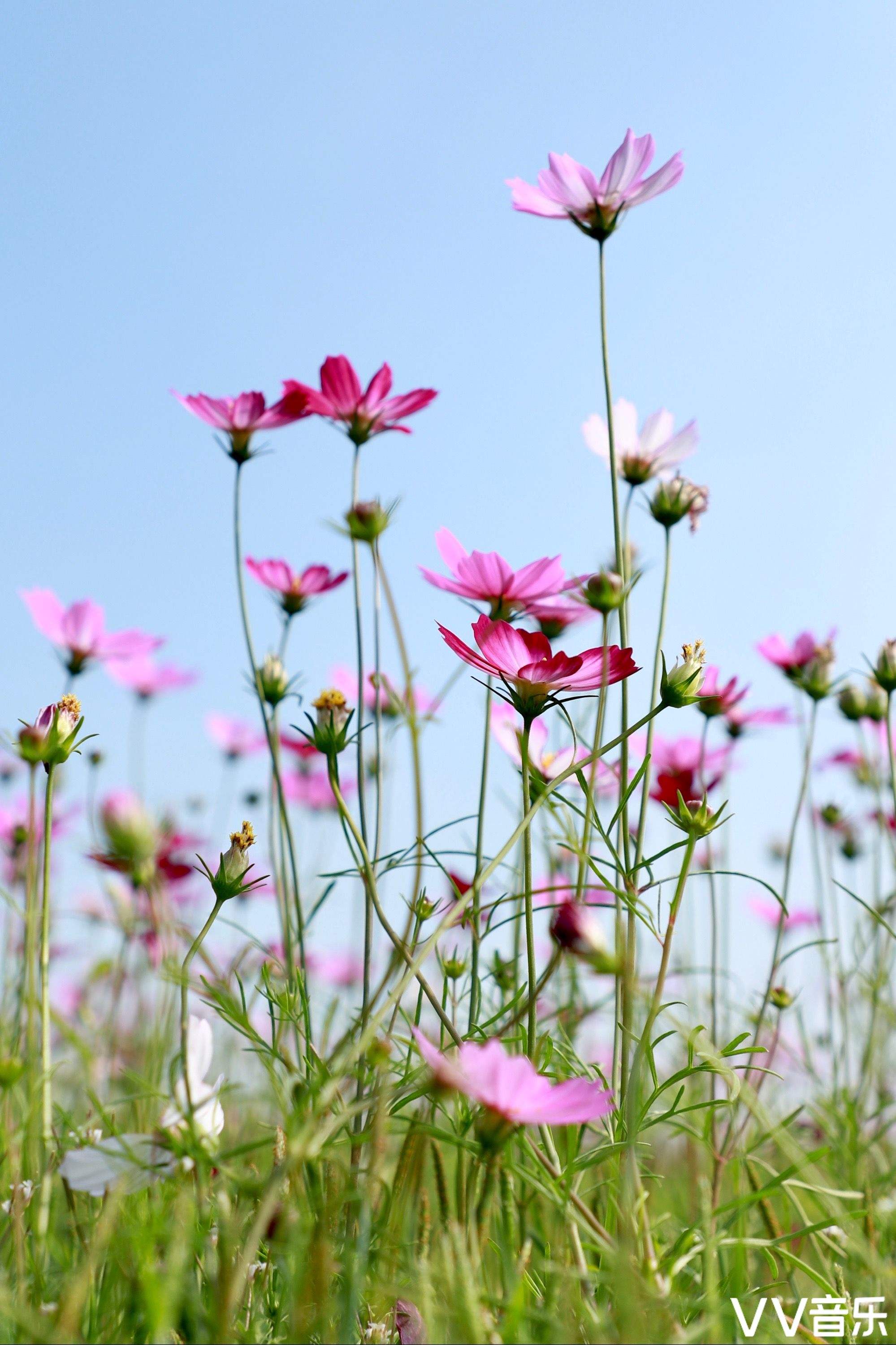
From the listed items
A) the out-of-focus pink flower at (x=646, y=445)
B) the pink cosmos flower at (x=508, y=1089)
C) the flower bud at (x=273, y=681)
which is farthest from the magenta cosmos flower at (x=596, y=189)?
the pink cosmos flower at (x=508, y=1089)

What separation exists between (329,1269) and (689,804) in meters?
0.40

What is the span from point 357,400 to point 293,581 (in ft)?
0.78

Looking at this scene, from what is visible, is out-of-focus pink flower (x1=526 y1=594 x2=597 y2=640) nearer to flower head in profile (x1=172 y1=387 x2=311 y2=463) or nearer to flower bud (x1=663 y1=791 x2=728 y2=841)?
flower bud (x1=663 y1=791 x2=728 y2=841)

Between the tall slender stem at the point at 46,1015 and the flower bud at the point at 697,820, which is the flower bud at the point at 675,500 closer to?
the flower bud at the point at 697,820

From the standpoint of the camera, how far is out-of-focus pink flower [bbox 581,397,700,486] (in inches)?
36.0

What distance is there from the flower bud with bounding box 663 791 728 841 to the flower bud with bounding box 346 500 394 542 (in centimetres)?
26

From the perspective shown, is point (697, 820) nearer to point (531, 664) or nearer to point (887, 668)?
point (531, 664)

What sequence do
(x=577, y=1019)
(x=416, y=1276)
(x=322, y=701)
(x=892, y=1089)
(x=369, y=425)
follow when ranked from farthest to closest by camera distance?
(x=892, y=1089) → (x=577, y=1019) → (x=369, y=425) → (x=322, y=701) → (x=416, y=1276)

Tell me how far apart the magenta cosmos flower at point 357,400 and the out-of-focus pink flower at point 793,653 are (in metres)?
0.56

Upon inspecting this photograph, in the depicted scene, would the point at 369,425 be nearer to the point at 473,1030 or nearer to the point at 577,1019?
the point at 473,1030

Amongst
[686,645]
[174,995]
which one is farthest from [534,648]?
[174,995]

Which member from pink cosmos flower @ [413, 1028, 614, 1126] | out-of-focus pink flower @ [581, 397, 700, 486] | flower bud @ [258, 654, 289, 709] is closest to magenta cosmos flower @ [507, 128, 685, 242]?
out-of-focus pink flower @ [581, 397, 700, 486]

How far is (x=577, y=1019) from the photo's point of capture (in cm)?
103

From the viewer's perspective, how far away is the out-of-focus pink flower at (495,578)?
747 mm
